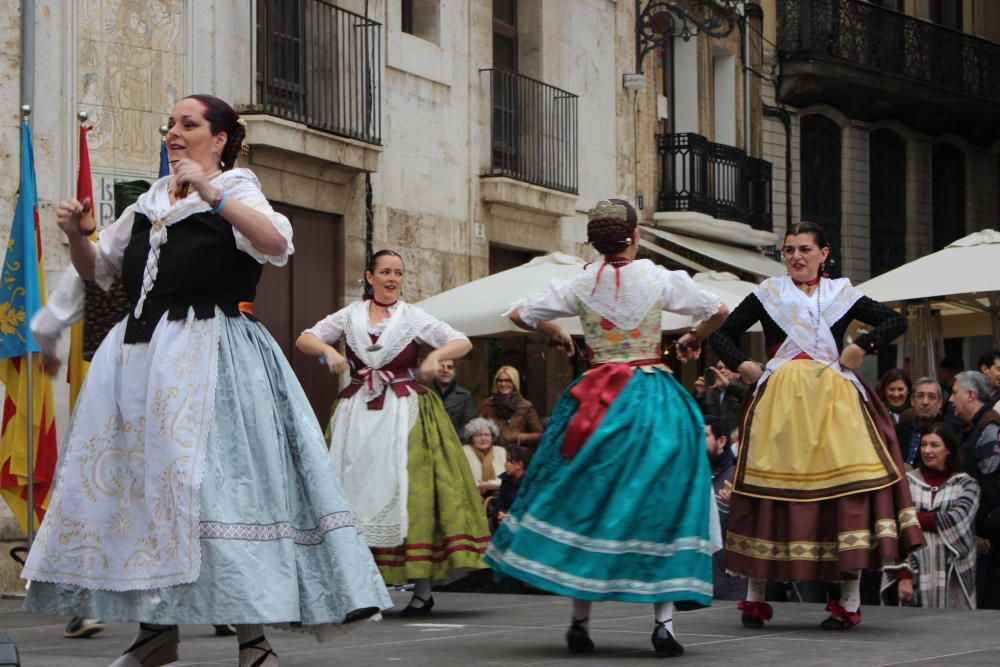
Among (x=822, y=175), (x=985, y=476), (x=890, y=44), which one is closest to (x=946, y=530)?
(x=985, y=476)

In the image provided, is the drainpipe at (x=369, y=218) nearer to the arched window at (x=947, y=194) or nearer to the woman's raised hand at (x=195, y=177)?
the woman's raised hand at (x=195, y=177)

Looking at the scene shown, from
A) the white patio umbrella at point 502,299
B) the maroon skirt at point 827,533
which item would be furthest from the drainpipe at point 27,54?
the maroon skirt at point 827,533

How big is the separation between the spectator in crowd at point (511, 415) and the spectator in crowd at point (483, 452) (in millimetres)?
579

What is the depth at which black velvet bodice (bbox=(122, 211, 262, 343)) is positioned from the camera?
5.66m

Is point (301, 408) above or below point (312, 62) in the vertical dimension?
below

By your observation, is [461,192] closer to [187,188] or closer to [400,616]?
[400,616]

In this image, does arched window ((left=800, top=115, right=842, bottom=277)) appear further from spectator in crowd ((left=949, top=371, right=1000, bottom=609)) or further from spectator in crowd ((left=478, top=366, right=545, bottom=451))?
spectator in crowd ((left=949, top=371, right=1000, bottom=609))

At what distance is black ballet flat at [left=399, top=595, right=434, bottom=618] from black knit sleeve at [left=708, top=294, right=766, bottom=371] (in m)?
1.96

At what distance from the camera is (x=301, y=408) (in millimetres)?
5758

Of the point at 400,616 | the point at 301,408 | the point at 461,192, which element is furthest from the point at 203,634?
the point at 461,192

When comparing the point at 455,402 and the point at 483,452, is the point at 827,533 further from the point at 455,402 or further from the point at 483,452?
the point at 455,402

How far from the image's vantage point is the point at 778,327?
8.45 meters

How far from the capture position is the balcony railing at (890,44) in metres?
27.2

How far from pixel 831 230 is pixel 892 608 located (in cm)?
1976
